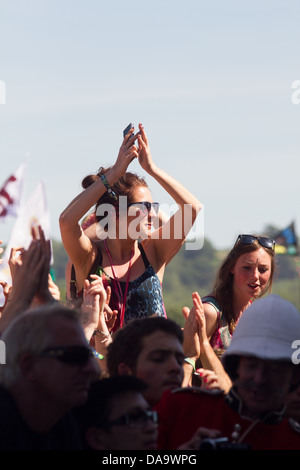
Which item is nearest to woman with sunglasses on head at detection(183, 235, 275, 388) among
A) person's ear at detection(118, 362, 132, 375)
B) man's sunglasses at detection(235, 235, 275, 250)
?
man's sunglasses at detection(235, 235, 275, 250)

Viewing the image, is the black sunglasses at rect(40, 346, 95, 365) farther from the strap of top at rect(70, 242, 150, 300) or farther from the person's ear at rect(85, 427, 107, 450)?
the strap of top at rect(70, 242, 150, 300)

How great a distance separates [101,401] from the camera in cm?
339

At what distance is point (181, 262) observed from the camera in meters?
124

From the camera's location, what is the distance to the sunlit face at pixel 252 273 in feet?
19.9

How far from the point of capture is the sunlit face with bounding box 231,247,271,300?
605 cm

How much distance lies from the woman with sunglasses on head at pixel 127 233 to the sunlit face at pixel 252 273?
53 cm

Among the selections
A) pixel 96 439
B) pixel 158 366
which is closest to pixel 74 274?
pixel 158 366

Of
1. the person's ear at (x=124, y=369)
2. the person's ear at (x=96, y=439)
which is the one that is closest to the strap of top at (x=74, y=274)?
the person's ear at (x=124, y=369)

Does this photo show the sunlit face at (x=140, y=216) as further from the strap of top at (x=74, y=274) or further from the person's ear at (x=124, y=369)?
the person's ear at (x=124, y=369)

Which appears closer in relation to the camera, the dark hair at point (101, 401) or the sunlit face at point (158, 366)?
the dark hair at point (101, 401)

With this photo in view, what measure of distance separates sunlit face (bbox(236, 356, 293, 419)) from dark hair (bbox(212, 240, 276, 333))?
6.88 ft

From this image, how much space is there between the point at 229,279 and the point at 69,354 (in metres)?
3.10

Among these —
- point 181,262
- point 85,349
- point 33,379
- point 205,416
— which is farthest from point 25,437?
point 181,262
